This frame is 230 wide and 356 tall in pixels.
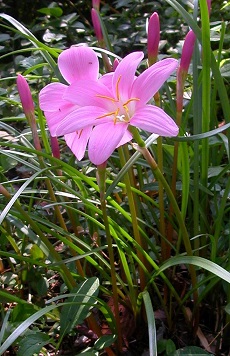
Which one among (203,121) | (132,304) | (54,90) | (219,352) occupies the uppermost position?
(54,90)

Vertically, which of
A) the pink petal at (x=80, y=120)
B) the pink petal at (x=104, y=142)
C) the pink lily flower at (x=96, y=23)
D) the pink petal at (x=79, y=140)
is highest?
the pink lily flower at (x=96, y=23)

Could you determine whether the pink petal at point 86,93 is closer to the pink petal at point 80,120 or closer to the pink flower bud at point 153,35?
the pink petal at point 80,120

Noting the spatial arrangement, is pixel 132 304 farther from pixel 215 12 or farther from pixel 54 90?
pixel 215 12

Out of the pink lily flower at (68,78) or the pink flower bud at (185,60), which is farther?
the pink flower bud at (185,60)

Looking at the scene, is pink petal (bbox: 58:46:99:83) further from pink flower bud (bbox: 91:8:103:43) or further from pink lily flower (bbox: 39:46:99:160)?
pink flower bud (bbox: 91:8:103:43)

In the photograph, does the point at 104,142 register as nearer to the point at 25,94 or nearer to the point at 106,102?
the point at 106,102

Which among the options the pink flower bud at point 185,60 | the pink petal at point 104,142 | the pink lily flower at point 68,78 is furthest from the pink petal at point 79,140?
the pink flower bud at point 185,60

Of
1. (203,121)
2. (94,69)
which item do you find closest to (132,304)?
(203,121)

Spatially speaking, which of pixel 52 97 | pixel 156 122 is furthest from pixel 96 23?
pixel 156 122

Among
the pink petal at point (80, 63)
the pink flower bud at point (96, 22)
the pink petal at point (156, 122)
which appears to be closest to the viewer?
the pink petal at point (156, 122)
